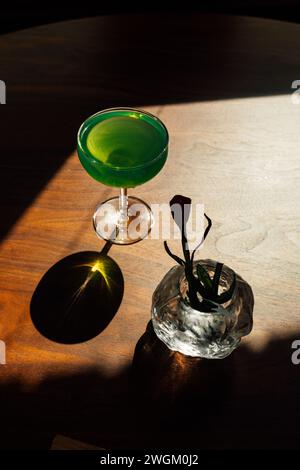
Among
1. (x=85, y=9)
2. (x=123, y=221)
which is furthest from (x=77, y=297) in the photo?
(x=85, y=9)

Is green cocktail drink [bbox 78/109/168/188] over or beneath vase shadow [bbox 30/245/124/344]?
→ over

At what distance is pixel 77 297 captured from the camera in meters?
1.11

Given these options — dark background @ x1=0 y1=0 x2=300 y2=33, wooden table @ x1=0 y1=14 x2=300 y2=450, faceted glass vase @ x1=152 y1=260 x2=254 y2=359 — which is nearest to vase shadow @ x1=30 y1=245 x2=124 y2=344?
wooden table @ x1=0 y1=14 x2=300 y2=450

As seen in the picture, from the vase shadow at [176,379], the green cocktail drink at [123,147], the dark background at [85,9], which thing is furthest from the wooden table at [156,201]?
the dark background at [85,9]

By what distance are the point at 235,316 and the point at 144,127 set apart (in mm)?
458

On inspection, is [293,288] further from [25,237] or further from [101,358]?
[25,237]

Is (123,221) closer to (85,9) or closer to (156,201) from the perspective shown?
(156,201)

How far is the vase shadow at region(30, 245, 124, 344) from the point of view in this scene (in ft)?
3.51

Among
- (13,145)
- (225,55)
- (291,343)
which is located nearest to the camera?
(291,343)

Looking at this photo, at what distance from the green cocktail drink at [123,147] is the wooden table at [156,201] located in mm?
122

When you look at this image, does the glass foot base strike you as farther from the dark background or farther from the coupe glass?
the dark background

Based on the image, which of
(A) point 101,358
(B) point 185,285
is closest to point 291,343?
(B) point 185,285

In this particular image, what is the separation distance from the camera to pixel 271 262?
45.4 inches

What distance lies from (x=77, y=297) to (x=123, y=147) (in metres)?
0.31
